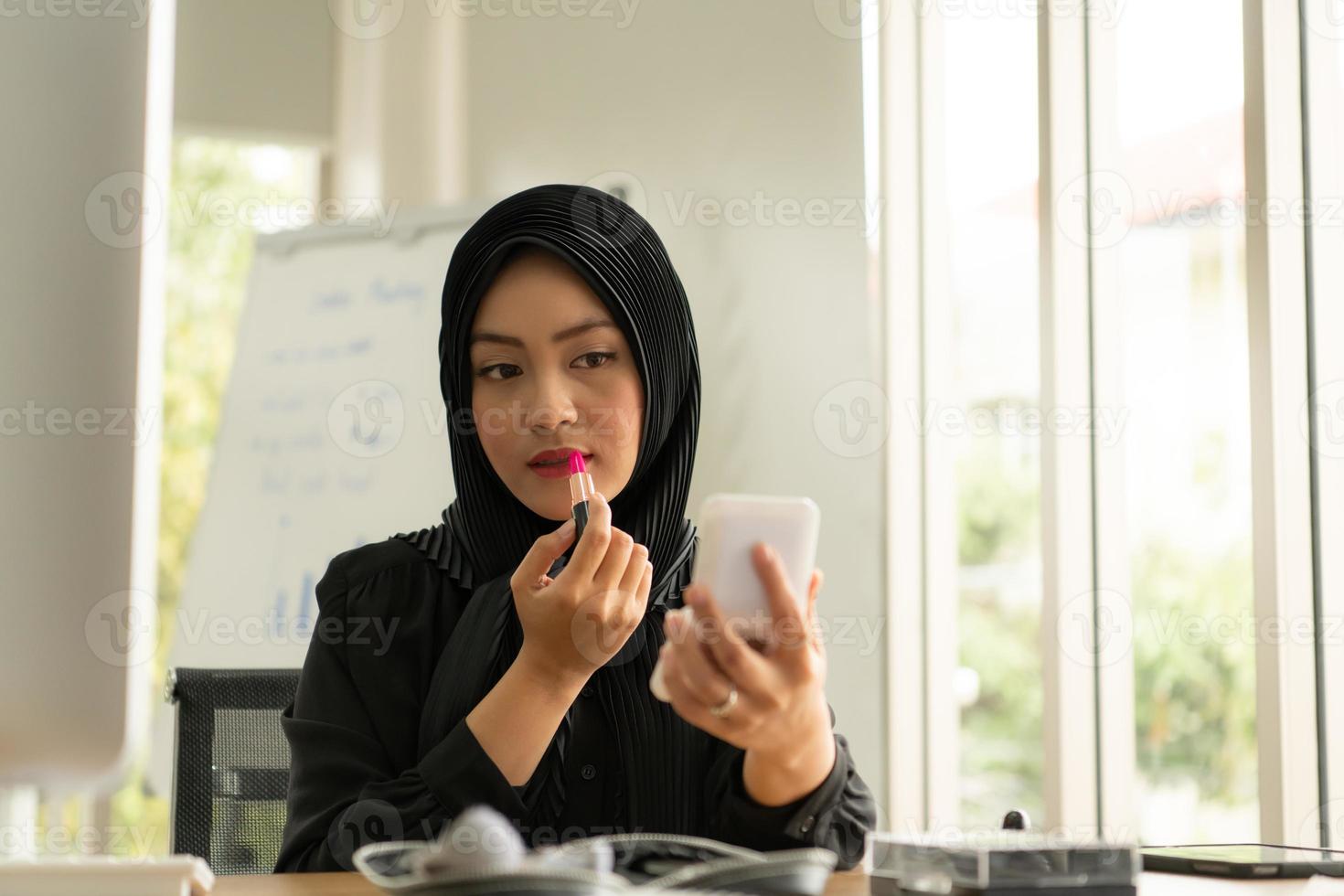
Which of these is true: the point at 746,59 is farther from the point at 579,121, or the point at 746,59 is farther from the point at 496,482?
the point at 496,482

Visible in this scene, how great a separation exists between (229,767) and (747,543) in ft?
2.66

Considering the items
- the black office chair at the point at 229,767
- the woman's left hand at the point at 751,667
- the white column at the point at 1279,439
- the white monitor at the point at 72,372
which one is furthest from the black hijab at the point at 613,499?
the white column at the point at 1279,439

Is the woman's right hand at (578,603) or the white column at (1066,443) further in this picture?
the white column at (1066,443)

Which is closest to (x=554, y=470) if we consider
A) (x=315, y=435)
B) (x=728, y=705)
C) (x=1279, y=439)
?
(x=728, y=705)

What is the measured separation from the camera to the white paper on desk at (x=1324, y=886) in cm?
82

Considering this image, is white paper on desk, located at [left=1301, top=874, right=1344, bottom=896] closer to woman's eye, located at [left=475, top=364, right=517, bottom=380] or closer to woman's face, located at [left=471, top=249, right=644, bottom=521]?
woman's face, located at [left=471, top=249, right=644, bottom=521]

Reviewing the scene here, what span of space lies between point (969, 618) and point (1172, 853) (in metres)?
3.54

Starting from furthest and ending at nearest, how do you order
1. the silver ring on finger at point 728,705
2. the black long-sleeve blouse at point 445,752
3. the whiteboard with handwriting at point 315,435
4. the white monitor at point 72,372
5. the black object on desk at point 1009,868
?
the whiteboard with handwriting at point 315,435 < the black long-sleeve blouse at point 445,752 < the silver ring on finger at point 728,705 < the black object on desk at point 1009,868 < the white monitor at point 72,372

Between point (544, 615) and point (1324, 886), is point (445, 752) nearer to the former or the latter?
point (544, 615)

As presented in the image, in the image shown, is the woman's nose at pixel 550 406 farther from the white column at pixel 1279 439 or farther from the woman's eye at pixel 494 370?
the white column at pixel 1279 439

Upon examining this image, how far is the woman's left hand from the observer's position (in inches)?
29.7

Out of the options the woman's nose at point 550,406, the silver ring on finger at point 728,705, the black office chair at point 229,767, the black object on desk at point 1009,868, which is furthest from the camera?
the black office chair at point 229,767

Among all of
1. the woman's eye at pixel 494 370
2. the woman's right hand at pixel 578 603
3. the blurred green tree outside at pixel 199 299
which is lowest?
the woman's right hand at pixel 578 603

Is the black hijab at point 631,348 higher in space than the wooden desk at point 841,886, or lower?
higher
